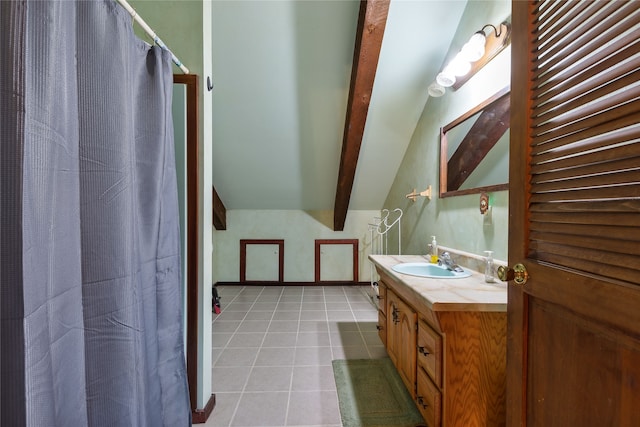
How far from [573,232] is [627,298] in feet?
0.56

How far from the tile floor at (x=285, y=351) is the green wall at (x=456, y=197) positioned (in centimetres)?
104

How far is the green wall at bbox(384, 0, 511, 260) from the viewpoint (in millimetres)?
1468

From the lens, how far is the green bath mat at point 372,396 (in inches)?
55.2

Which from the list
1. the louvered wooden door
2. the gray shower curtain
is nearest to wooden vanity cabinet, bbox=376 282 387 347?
the louvered wooden door

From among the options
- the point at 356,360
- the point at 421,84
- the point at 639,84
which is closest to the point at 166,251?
the point at 639,84

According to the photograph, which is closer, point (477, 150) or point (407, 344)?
point (407, 344)

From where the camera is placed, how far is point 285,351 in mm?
2111

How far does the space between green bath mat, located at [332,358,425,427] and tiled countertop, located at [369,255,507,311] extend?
0.76 meters

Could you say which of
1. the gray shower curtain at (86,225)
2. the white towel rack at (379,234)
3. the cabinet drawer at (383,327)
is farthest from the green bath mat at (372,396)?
the white towel rack at (379,234)

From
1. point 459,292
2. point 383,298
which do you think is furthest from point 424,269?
point 459,292

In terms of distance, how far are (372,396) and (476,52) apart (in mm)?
2185

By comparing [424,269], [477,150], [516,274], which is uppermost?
[477,150]

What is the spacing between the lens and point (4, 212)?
1.68ft

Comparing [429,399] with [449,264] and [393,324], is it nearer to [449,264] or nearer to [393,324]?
[393,324]
